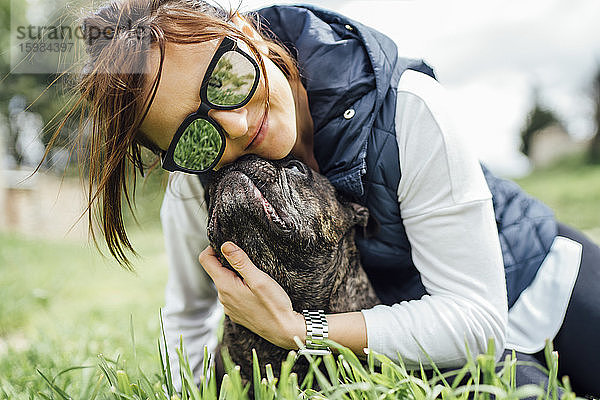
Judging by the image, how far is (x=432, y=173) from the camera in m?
1.70

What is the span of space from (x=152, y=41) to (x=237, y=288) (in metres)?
0.77

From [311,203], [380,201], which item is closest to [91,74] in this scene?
[311,203]

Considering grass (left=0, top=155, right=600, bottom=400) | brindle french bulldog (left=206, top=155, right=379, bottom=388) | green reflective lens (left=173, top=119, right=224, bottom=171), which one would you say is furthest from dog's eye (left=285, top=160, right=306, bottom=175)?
grass (left=0, top=155, right=600, bottom=400)

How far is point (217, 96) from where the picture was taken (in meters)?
1.53

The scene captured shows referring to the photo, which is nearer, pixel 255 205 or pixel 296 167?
pixel 255 205

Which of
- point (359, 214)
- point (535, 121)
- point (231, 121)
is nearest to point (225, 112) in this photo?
point (231, 121)

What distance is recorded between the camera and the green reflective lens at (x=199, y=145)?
1547mm

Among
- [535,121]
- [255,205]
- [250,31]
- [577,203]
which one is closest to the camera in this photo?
[255,205]

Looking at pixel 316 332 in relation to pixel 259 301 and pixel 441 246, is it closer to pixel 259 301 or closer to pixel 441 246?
pixel 259 301

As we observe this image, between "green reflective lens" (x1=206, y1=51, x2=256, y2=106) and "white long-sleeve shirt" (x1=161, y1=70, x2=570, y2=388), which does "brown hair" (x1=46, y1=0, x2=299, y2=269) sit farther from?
"white long-sleeve shirt" (x1=161, y1=70, x2=570, y2=388)

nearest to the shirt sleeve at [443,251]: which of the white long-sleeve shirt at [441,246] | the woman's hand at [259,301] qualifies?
the white long-sleeve shirt at [441,246]

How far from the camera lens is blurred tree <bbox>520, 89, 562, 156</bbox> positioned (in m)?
25.8

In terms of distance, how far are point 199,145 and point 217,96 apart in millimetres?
153

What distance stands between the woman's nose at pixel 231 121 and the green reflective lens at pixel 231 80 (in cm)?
3
